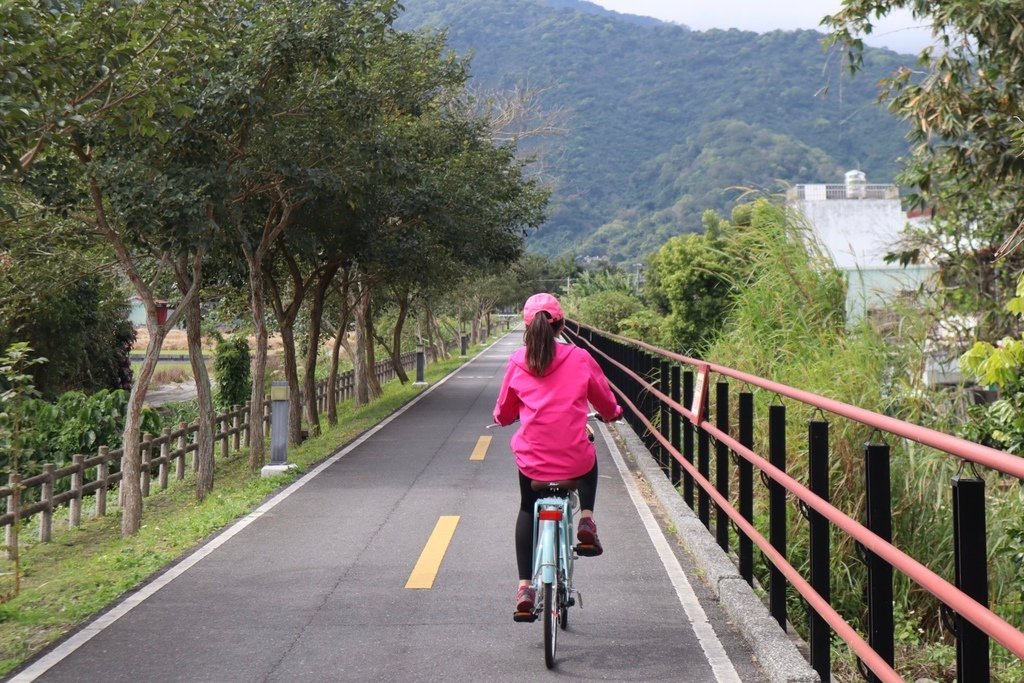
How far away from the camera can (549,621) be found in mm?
5566

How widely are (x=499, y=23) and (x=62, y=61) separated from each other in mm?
193598

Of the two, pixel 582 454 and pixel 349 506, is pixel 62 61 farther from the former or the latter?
pixel 582 454

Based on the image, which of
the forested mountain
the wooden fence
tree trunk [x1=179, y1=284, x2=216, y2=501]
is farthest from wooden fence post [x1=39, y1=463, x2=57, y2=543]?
the forested mountain

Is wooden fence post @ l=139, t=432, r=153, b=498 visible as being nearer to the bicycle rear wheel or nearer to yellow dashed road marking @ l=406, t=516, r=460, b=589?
yellow dashed road marking @ l=406, t=516, r=460, b=589

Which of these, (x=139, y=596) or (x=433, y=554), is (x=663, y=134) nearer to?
(x=433, y=554)

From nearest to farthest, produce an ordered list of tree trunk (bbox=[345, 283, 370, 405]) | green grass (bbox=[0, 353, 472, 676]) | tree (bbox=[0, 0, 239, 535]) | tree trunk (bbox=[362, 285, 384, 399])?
green grass (bbox=[0, 353, 472, 676]), tree (bbox=[0, 0, 239, 535]), tree trunk (bbox=[345, 283, 370, 405]), tree trunk (bbox=[362, 285, 384, 399])

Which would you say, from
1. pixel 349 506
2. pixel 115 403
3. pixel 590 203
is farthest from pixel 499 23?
pixel 349 506

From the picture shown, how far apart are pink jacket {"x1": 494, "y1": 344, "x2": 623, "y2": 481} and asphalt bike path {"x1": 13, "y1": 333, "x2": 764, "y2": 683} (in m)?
1.05

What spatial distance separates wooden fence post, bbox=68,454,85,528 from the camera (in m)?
16.0

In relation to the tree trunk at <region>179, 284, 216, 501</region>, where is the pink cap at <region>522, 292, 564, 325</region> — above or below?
above

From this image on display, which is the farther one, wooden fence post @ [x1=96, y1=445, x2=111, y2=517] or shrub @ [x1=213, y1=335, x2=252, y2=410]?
shrub @ [x1=213, y1=335, x2=252, y2=410]

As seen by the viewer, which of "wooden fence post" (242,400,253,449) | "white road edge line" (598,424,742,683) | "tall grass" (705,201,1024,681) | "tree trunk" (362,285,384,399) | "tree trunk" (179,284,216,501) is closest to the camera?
"white road edge line" (598,424,742,683)

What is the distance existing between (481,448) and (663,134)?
172 m

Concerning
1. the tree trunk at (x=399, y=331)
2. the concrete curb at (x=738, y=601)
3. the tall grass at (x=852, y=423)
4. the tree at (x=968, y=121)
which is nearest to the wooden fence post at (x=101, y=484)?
the concrete curb at (x=738, y=601)
